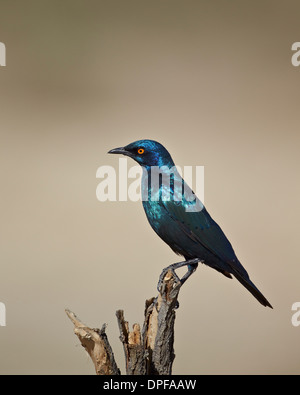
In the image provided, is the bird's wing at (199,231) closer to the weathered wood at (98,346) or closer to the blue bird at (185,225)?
the blue bird at (185,225)

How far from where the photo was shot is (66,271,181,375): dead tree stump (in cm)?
206

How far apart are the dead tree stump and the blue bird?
0.62 feet

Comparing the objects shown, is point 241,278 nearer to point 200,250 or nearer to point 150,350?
point 200,250

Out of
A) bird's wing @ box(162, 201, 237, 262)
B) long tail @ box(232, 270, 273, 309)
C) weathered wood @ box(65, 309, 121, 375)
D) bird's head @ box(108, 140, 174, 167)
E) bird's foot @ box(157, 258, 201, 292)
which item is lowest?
weathered wood @ box(65, 309, 121, 375)

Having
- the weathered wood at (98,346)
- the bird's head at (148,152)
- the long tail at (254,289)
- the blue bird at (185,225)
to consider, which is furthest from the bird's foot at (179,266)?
the bird's head at (148,152)

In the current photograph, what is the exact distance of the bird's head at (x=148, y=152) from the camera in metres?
2.40

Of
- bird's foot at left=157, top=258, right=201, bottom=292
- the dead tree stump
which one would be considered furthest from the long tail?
the dead tree stump

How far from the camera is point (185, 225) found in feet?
7.58

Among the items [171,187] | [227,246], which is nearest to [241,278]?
[227,246]

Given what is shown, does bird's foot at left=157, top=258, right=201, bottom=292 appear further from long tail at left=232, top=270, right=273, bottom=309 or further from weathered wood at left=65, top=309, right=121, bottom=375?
weathered wood at left=65, top=309, right=121, bottom=375

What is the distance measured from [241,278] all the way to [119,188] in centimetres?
111
